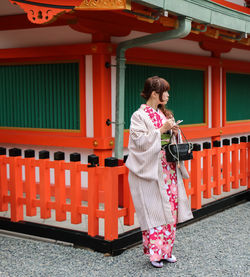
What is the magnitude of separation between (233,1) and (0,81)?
449cm

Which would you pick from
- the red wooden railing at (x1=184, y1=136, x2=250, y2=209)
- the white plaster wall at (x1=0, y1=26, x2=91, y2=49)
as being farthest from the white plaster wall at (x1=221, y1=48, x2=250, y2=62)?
the white plaster wall at (x1=0, y1=26, x2=91, y2=49)

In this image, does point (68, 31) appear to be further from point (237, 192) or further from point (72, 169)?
point (237, 192)

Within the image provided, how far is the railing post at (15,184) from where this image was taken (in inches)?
205

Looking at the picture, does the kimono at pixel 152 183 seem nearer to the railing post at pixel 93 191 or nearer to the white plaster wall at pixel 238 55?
the railing post at pixel 93 191

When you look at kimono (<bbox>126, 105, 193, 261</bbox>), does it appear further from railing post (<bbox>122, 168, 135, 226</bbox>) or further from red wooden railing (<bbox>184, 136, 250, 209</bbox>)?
red wooden railing (<bbox>184, 136, 250, 209</bbox>)

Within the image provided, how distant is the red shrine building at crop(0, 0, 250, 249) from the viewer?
193 inches

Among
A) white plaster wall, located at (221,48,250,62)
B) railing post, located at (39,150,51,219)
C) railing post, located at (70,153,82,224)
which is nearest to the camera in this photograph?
railing post, located at (70,153,82,224)

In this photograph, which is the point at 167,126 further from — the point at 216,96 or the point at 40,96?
the point at 216,96

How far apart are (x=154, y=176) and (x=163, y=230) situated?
54 centimetres

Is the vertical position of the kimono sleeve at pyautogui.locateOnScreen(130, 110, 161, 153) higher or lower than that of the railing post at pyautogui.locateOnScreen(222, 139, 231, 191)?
higher

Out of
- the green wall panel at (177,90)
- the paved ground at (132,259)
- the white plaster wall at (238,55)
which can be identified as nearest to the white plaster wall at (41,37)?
the green wall panel at (177,90)

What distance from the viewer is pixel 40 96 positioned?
271 inches

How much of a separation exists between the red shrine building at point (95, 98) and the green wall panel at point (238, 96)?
1.01 meters

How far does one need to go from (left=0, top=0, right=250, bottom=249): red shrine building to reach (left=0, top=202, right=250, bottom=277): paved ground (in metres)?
0.30
